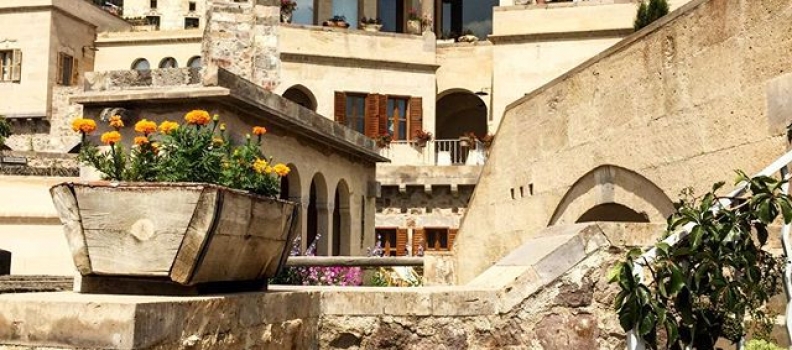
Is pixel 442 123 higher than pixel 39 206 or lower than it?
higher

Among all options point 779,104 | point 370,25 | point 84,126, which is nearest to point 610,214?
point 779,104

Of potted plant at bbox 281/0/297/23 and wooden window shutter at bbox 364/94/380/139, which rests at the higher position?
potted plant at bbox 281/0/297/23

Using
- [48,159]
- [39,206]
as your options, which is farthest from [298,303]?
[48,159]

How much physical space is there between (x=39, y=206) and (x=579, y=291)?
12350mm

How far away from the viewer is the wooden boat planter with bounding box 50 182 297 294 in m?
3.89

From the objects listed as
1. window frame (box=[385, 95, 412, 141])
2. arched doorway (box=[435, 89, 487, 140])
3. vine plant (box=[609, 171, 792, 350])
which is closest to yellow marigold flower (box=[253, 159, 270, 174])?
vine plant (box=[609, 171, 792, 350])

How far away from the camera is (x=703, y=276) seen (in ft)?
13.6

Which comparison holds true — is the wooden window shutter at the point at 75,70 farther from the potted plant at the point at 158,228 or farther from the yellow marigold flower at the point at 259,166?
the potted plant at the point at 158,228

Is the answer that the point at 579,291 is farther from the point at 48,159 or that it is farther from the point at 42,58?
the point at 42,58

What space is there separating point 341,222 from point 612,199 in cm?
901

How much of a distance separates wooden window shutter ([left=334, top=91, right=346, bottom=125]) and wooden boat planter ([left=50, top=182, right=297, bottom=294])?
2330 cm

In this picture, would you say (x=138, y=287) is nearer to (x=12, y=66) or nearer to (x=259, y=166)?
(x=259, y=166)

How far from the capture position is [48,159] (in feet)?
71.8

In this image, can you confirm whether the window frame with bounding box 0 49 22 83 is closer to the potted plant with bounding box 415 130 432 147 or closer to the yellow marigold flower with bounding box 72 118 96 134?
the potted plant with bounding box 415 130 432 147
